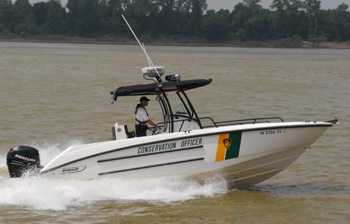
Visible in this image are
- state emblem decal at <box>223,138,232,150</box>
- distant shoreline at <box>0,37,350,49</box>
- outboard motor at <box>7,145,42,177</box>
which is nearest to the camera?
state emblem decal at <box>223,138,232,150</box>

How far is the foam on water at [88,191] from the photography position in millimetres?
10625

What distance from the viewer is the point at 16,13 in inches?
6983

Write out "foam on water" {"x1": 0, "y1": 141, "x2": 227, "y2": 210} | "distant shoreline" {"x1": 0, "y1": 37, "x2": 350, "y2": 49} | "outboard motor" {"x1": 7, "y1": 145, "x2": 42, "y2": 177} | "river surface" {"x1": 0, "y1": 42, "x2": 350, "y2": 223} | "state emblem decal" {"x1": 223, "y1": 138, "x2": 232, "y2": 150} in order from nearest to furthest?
1. "river surface" {"x1": 0, "y1": 42, "x2": 350, "y2": 223}
2. "state emblem decal" {"x1": 223, "y1": 138, "x2": 232, "y2": 150}
3. "foam on water" {"x1": 0, "y1": 141, "x2": 227, "y2": 210}
4. "outboard motor" {"x1": 7, "y1": 145, "x2": 42, "y2": 177}
5. "distant shoreline" {"x1": 0, "y1": 37, "x2": 350, "y2": 49}

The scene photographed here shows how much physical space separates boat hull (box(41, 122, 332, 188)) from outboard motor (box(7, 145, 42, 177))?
0.95ft

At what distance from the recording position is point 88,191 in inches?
424

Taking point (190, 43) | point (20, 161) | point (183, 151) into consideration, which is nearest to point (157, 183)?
point (183, 151)

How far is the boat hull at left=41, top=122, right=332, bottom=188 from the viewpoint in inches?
410

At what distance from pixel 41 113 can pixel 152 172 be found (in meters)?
11.9

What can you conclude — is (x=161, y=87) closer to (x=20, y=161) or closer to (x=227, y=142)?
(x=227, y=142)

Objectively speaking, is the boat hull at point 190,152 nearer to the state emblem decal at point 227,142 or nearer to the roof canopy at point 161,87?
the state emblem decal at point 227,142

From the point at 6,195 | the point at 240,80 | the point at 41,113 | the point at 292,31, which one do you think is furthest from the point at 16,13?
the point at 6,195

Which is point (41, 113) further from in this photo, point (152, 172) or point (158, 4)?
point (158, 4)

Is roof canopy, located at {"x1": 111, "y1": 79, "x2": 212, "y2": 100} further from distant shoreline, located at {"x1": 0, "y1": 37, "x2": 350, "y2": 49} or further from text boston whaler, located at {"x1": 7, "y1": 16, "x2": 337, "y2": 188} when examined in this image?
distant shoreline, located at {"x1": 0, "y1": 37, "x2": 350, "y2": 49}

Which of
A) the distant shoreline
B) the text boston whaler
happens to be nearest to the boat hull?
the text boston whaler
